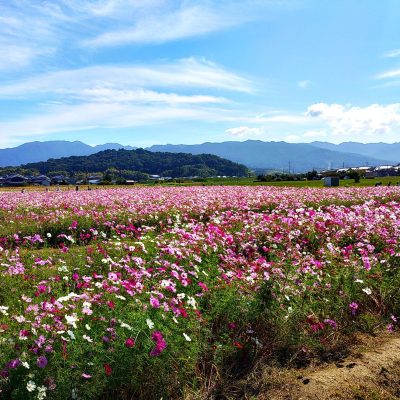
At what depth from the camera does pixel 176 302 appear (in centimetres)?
417

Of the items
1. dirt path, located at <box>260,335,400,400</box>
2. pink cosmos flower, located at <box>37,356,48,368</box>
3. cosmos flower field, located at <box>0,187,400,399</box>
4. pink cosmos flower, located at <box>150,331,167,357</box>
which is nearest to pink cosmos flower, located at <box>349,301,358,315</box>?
cosmos flower field, located at <box>0,187,400,399</box>

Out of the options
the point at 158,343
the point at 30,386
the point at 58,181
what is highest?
the point at 58,181

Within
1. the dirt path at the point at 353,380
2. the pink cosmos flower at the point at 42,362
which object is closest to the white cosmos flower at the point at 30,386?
the pink cosmos flower at the point at 42,362

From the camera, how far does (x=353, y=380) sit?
3.88 m

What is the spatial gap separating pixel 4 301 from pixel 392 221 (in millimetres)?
7849

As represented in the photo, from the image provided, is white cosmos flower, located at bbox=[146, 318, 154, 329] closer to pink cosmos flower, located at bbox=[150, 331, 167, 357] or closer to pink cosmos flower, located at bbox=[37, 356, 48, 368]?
pink cosmos flower, located at bbox=[150, 331, 167, 357]

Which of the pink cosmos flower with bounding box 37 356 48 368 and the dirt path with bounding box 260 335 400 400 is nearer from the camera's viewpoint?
the pink cosmos flower with bounding box 37 356 48 368

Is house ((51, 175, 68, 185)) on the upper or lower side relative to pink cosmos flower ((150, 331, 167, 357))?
upper

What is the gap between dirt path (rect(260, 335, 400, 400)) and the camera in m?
3.65

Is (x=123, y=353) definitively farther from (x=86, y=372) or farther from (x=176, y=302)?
(x=176, y=302)

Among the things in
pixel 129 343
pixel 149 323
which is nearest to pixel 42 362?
pixel 129 343

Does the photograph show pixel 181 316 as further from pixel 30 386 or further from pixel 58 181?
pixel 58 181

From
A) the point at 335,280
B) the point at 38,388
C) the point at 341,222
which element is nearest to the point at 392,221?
the point at 341,222

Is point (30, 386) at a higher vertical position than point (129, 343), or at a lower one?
lower
